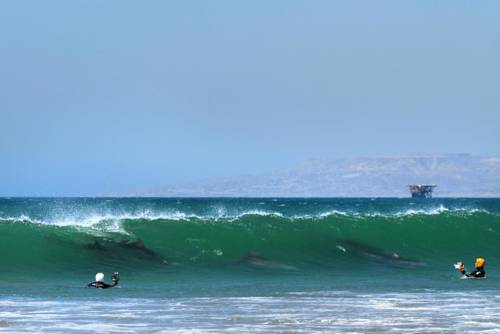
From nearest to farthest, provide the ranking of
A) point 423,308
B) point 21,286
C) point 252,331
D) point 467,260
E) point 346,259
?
point 252,331 < point 423,308 < point 21,286 < point 346,259 < point 467,260

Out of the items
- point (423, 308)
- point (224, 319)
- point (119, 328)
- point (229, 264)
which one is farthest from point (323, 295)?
point (229, 264)

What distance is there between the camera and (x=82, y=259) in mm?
39938

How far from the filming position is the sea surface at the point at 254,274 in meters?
23.6

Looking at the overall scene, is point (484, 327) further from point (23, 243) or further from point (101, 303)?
point (23, 243)

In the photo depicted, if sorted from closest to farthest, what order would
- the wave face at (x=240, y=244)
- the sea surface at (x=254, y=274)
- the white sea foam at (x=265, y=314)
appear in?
the white sea foam at (x=265, y=314), the sea surface at (x=254, y=274), the wave face at (x=240, y=244)

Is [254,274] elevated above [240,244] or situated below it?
below

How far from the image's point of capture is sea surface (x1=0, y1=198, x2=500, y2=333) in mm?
23594

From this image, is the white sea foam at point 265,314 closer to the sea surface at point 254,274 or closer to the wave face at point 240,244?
the sea surface at point 254,274

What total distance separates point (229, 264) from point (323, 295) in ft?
38.5

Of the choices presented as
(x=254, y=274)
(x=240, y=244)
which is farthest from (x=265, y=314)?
(x=240, y=244)

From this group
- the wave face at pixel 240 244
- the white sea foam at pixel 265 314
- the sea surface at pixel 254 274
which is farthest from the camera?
the wave face at pixel 240 244

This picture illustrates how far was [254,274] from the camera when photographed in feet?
126

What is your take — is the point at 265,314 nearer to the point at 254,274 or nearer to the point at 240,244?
the point at 254,274

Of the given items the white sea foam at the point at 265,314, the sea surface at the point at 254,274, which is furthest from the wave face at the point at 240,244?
the white sea foam at the point at 265,314
